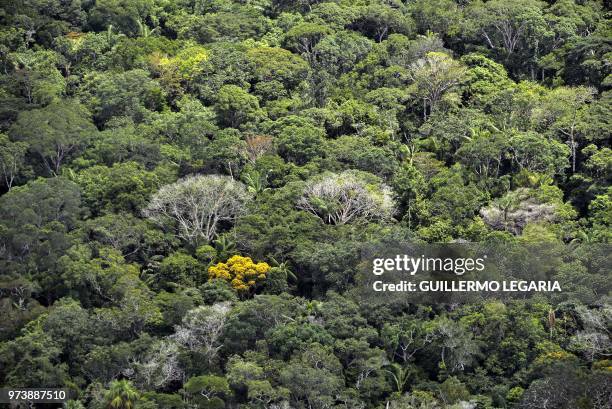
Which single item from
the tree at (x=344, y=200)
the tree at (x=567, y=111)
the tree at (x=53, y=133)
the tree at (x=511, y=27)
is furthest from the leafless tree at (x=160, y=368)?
the tree at (x=511, y=27)

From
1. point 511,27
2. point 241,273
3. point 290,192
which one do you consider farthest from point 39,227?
point 511,27

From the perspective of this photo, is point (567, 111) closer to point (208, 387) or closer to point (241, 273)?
point (241, 273)

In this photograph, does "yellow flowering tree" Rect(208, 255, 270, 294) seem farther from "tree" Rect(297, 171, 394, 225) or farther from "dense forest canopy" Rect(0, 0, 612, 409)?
"tree" Rect(297, 171, 394, 225)

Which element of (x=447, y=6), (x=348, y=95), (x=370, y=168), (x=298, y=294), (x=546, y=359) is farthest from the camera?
(x=447, y=6)

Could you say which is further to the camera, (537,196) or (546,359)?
(537,196)

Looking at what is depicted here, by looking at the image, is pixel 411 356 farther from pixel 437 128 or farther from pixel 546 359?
pixel 437 128

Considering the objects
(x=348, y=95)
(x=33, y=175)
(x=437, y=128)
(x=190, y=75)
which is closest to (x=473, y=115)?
(x=437, y=128)
